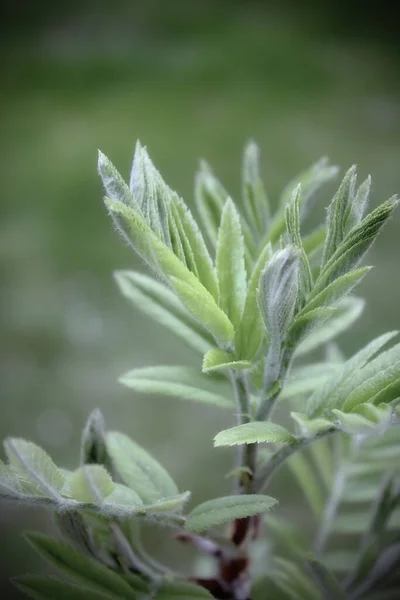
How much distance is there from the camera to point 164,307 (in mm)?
421

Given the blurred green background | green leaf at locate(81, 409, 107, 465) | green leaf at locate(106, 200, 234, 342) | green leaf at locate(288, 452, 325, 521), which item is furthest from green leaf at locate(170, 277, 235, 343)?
the blurred green background

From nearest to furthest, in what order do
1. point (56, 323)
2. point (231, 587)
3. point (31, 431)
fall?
point (231, 587), point (31, 431), point (56, 323)

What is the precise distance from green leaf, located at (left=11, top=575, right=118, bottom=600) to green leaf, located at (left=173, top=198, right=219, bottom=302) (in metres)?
0.17

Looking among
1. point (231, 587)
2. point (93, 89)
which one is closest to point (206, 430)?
point (231, 587)

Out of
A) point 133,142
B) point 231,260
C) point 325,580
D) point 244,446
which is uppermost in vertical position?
point 133,142

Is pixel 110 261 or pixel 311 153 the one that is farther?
pixel 311 153

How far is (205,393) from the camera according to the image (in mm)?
375

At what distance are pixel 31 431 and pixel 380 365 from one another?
2.56 ft

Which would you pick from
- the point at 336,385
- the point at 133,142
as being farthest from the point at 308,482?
the point at 133,142

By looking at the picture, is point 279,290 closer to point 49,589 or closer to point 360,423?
point 360,423

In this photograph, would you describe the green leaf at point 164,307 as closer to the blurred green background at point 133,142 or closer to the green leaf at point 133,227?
the green leaf at point 133,227

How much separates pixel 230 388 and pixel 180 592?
0.41ft

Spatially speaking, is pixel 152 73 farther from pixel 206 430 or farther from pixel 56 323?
pixel 206 430

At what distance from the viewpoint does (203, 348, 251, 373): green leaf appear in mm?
290
